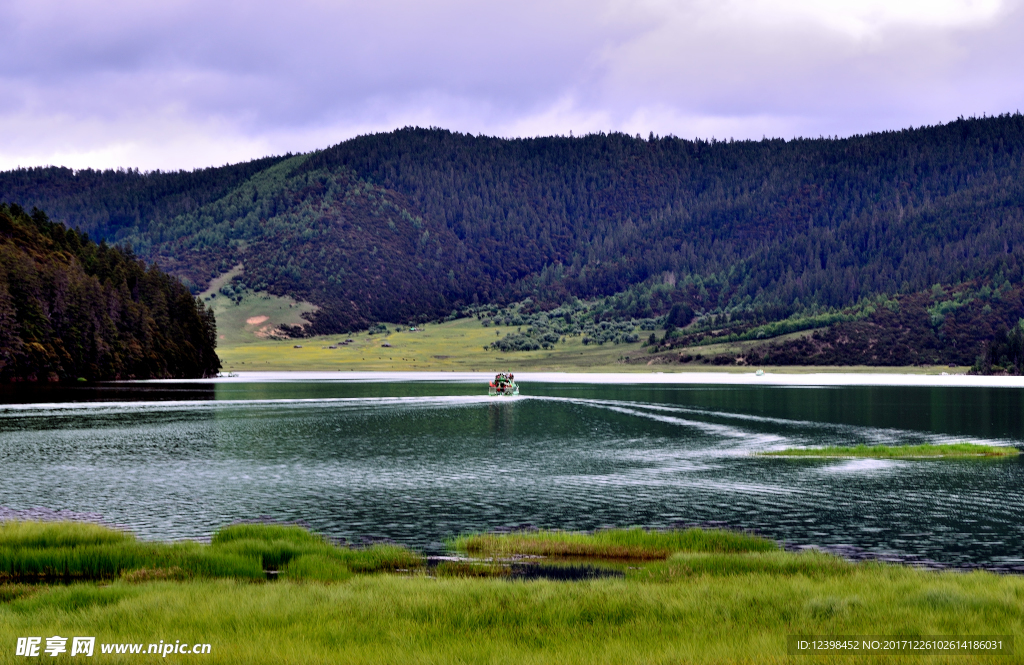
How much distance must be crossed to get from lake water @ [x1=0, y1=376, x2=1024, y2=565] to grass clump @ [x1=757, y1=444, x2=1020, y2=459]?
283 cm

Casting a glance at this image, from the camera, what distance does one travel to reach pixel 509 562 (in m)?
28.8

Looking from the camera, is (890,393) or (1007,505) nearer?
(1007,505)

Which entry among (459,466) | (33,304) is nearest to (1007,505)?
(459,466)

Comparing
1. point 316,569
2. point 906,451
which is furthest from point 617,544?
point 906,451

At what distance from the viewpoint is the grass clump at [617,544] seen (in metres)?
30.2

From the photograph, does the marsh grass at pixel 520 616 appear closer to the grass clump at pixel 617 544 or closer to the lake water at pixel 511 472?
the grass clump at pixel 617 544

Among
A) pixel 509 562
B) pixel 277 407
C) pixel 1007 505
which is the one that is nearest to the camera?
pixel 509 562

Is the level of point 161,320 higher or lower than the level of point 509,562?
higher

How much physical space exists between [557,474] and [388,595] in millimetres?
31263

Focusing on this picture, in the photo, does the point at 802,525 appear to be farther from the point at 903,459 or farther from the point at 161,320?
the point at 161,320

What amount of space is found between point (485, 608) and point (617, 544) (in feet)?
34.9

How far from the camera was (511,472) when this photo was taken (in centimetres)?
5378

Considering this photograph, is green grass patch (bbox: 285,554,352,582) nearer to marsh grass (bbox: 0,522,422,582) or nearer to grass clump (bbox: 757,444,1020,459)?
marsh grass (bbox: 0,522,422,582)

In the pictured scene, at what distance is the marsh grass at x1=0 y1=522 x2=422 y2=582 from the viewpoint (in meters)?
26.5
